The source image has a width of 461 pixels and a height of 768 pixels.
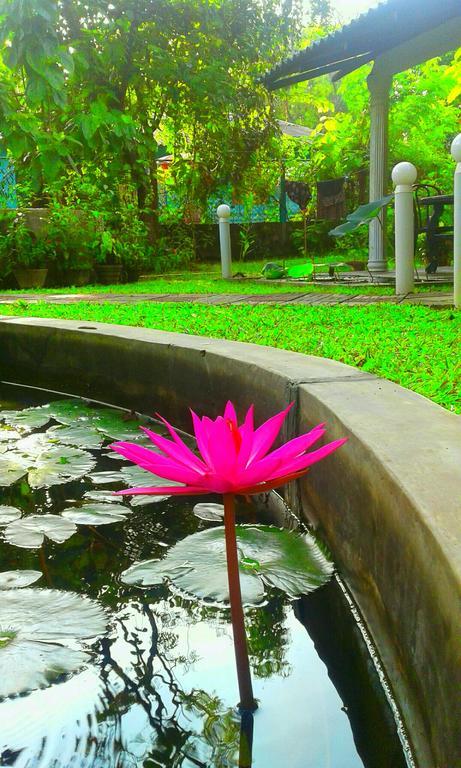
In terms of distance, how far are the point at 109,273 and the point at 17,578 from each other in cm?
823

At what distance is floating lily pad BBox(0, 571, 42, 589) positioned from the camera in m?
1.55

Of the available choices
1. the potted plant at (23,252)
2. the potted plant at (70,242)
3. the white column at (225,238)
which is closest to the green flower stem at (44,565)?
the white column at (225,238)

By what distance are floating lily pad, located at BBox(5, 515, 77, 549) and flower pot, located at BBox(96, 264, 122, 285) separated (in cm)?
784

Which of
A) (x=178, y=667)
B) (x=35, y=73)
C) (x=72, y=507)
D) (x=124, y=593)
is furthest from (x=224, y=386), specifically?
(x=35, y=73)

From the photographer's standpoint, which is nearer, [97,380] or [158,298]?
[97,380]

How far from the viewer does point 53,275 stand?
9.27 meters

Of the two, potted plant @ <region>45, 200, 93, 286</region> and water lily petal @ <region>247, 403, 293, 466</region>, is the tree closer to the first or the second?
potted plant @ <region>45, 200, 93, 286</region>

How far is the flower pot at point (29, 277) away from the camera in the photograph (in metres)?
8.90

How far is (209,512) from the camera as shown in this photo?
1993mm

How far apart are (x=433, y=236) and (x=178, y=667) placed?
21.1ft

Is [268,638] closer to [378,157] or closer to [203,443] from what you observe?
[203,443]

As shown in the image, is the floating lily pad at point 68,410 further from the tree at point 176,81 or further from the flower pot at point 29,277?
the flower pot at point 29,277

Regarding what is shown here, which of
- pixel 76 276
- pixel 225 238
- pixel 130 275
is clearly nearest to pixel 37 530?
pixel 225 238

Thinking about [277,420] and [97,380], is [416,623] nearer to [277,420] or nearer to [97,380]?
[277,420]
